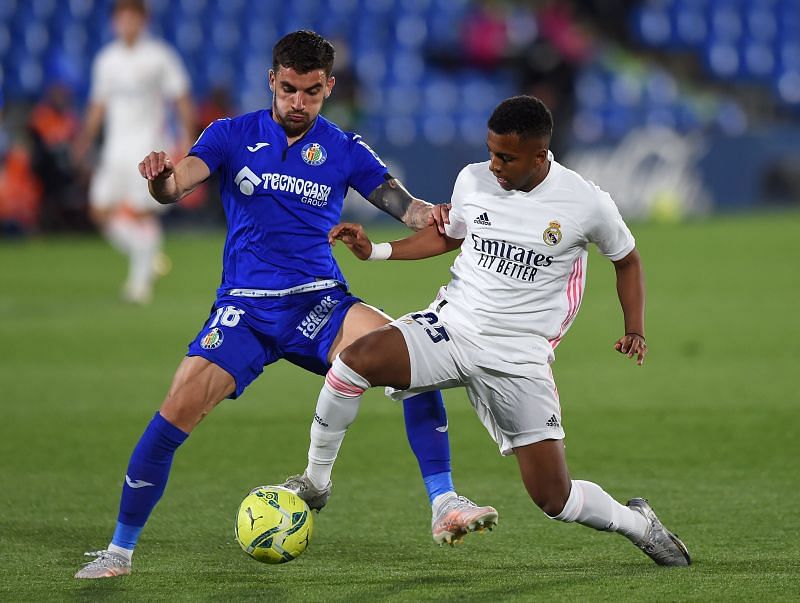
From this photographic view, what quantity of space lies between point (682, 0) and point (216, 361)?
70.6 ft

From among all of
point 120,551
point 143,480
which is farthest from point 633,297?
point 120,551

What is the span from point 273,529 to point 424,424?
803mm

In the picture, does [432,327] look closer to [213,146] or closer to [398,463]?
[213,146]

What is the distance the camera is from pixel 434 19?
2294cm

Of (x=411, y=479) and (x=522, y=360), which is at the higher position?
(x=522, y=360)

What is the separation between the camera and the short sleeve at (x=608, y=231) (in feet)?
16.1

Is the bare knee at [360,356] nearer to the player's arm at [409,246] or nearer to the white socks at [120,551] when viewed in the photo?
the player's arm at [409,246]

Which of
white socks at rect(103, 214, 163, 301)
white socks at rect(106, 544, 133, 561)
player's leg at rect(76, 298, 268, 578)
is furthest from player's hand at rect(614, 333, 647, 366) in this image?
white socks at rect(103, 214, 163, 301)

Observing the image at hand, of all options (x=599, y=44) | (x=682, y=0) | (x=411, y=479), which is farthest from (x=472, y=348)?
(x=682, y=0)

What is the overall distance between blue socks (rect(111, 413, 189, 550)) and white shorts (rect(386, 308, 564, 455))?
2.95 feet

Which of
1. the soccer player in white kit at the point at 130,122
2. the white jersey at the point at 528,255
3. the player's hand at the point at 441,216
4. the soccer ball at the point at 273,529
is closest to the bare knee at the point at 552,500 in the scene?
the white jersey at the point at 528,255

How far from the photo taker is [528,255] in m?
4.95

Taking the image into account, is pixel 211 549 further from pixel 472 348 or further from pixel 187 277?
pixel 187 277

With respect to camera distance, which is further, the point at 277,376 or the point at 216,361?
the point at 277,376
